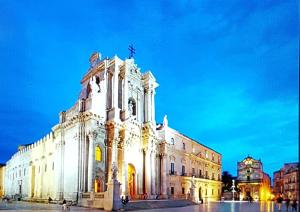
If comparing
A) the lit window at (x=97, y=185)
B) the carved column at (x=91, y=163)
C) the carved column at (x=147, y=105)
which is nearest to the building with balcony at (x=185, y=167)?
the carved column at (x=147, y=105)

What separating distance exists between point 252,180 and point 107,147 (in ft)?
203

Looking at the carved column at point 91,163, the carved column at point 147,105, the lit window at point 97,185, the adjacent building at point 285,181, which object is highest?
the carved column at point 147,105

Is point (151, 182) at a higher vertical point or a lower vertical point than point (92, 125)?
lower

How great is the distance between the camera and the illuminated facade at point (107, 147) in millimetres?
37094

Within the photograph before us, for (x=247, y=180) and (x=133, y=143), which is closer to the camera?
(x=133, y=143)

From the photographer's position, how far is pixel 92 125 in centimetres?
3666

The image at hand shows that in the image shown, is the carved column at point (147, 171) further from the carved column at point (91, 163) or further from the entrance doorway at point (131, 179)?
the carved column at point (91, 163)

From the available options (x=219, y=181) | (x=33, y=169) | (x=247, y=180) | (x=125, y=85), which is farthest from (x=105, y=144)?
(x=247, y=180)

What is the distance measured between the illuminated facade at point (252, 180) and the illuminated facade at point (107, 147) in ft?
121

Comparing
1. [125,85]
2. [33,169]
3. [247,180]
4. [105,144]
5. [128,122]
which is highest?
[125,85]

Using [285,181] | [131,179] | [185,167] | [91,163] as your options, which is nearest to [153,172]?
[131,179]

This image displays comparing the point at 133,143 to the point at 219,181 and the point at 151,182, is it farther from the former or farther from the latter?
the point at 219,181

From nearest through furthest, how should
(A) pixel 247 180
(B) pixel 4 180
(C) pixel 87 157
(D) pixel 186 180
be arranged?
(C) pixel 87 157, (D) pixel 186 180, (B) pixel 4 180, (A) pixel 247 180

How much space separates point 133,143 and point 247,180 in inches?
2263
